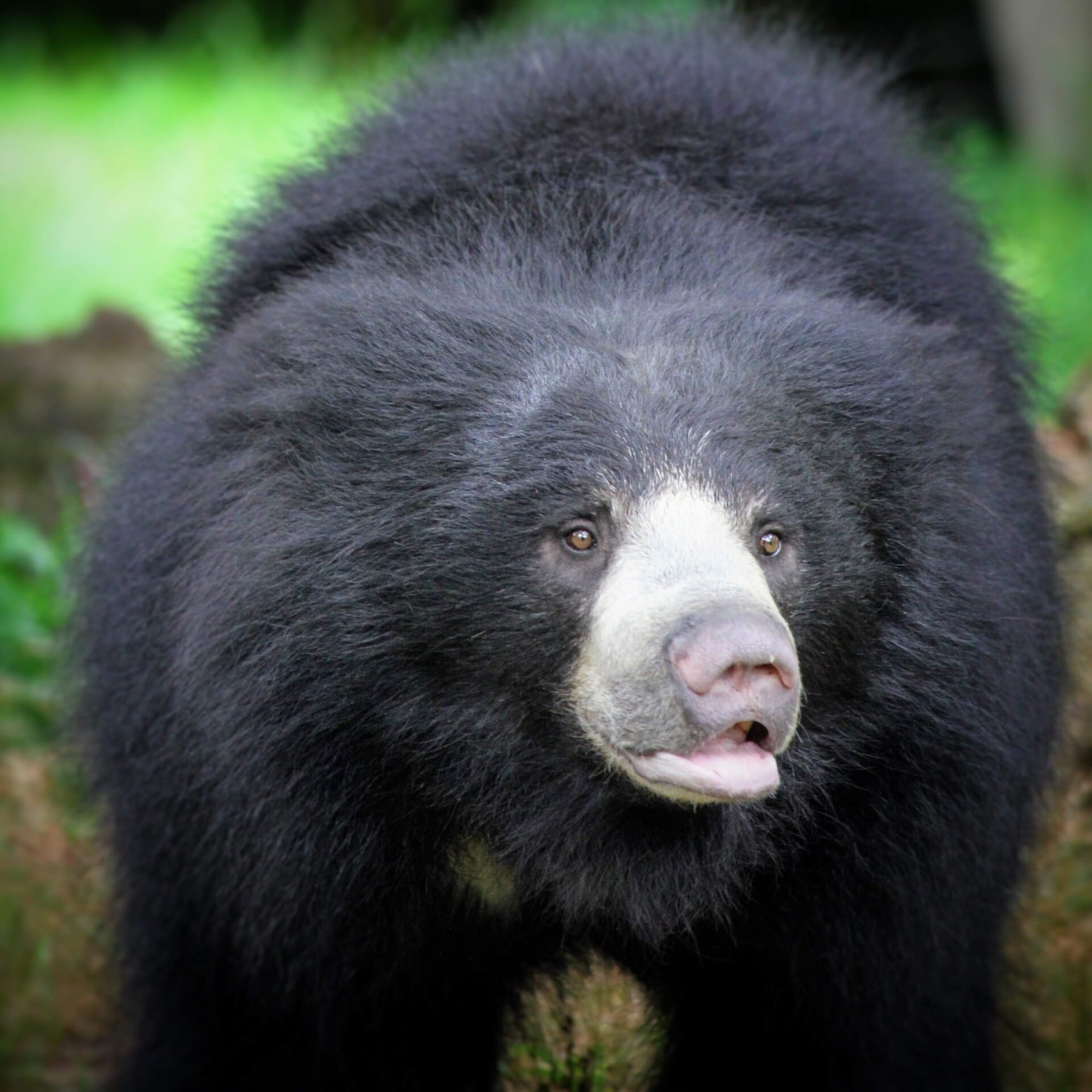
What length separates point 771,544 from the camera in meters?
2.96

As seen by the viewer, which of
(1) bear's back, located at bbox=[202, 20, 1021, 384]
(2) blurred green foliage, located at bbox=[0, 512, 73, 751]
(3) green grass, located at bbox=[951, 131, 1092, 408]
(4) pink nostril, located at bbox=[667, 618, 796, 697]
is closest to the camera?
(4) pink nostril, located at bbox=[667, 618, 796, 697]

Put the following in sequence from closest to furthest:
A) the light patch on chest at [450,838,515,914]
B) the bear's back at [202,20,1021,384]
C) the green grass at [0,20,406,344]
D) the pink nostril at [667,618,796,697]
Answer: the pink nostril at [667,618,796,697]
the light patch on chest at [450,838,515,914]
the bear's back at [202,20,1021,384]
the green grass at [0,20,406,344]

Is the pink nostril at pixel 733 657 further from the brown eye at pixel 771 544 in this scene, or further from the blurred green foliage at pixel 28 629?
the blurred green foliage at pixel 28 629

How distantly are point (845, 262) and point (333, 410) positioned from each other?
123 centimetres

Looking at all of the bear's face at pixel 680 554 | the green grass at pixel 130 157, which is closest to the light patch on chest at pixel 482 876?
the bear's face at pixel 680 554

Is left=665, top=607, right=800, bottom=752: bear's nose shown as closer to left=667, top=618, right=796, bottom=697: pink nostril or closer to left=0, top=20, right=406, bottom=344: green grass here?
left=667, top=618, right=796, bottom=697: pink nostril

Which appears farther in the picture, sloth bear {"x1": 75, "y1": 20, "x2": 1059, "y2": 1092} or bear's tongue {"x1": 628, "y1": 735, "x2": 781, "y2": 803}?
sloth bear {"x1": 75, "y1": 20, "x2": 1059, "y2": 1092}

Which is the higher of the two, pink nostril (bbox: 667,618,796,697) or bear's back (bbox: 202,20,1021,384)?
bear's back (bbox: 202,20,1021,384)

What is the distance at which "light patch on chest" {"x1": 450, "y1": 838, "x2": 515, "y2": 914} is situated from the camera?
3291mm

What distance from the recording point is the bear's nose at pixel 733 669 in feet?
8.42

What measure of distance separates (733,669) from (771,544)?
0.44 metres

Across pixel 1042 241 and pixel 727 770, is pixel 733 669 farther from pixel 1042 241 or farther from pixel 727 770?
pixel 1042 241

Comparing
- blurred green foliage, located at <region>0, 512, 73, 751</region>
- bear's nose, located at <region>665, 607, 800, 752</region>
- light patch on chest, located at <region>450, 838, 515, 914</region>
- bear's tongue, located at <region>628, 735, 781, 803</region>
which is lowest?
blurred green foliage, located at <region>0, 512, 73, 751</region>

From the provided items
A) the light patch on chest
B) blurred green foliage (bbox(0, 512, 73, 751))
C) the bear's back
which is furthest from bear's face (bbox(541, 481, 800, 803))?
blurred green foliage (bbox(0, 512, 73, 751))
